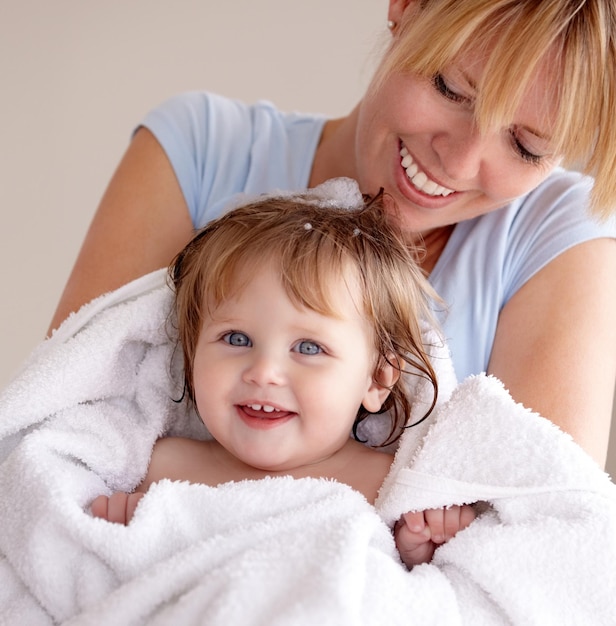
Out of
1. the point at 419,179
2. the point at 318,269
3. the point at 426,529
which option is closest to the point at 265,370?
the point at 318,269

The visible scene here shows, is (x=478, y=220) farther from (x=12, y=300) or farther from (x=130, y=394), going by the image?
(x=12, y=300)

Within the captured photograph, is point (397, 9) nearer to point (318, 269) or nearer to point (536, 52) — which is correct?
point (536, 52)

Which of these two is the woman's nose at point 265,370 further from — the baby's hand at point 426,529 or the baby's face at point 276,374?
the baby's hand at point 426,529

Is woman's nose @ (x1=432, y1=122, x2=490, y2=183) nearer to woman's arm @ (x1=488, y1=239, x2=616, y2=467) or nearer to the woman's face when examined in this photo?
the woman's face

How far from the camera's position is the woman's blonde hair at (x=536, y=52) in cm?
116

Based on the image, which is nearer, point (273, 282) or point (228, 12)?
point (273, 282)

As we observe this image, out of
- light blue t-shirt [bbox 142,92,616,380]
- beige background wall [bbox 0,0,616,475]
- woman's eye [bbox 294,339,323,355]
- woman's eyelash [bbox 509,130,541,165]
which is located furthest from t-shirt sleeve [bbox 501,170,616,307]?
beige background wall [bbox 0,0,616,475]

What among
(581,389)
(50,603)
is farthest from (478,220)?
(50,603)

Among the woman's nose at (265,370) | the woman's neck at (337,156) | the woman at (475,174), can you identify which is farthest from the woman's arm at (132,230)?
the woman's nose at (265,370)

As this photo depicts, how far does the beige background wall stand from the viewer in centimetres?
239

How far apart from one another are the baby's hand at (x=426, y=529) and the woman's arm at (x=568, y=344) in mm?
213

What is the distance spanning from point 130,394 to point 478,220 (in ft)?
2.06

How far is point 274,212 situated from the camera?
1.27 metres

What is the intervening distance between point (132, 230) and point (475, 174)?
537 mm
